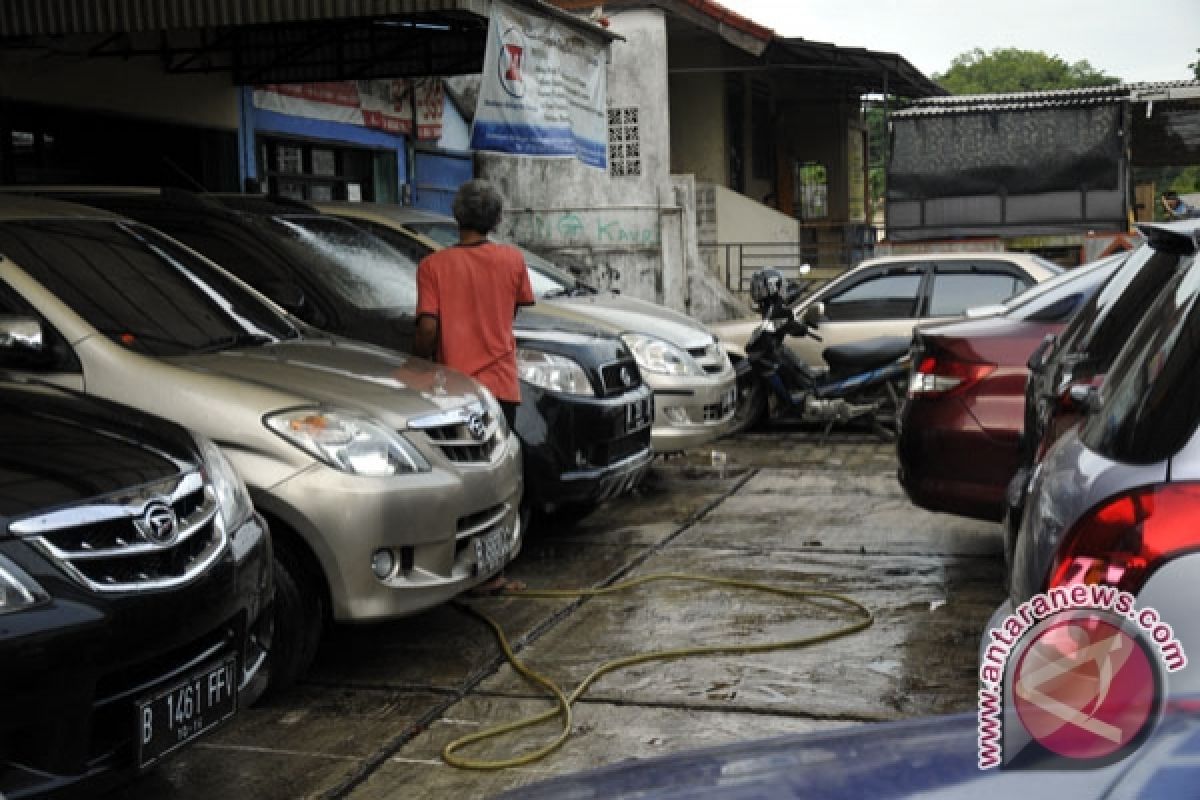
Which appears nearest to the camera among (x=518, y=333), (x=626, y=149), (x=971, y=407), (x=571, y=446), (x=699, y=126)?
(x=971, y=407)

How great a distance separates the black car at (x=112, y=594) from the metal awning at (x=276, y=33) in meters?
5.42

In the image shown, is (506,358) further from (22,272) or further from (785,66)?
(785,66)

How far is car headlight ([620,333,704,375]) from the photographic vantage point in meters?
9.01

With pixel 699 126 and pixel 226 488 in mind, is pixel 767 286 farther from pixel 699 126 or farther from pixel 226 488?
pixel 699 126

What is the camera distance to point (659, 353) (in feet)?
29.8

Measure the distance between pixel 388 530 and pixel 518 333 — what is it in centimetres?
272

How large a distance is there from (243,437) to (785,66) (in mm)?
17871

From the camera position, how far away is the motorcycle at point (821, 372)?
11312 millimetres

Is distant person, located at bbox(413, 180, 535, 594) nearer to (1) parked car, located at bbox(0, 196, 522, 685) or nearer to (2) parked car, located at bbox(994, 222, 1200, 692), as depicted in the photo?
(1) parked car, located at bbox(0, 196, 522, 685)

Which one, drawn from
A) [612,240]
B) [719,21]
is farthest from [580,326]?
[719,21]

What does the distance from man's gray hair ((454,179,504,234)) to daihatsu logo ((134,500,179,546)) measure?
308cm

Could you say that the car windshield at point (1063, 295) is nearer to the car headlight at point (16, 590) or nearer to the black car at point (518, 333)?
the black car at point (518, 333)

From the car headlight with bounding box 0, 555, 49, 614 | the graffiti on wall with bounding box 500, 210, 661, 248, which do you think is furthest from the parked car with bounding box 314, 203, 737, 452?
the graffiti on wall with bounding box 500, 210, 661, 248

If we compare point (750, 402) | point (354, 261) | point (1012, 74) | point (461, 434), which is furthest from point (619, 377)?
point (1012, 74)
